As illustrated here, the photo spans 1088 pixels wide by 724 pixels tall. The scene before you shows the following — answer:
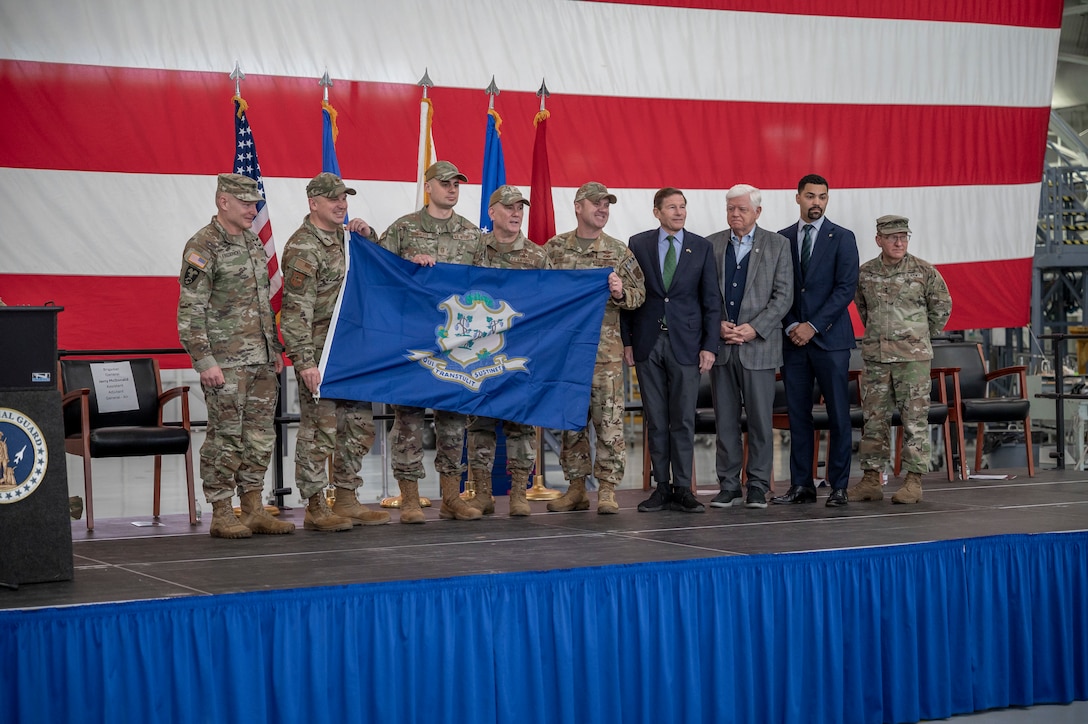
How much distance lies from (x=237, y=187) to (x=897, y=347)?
334cm

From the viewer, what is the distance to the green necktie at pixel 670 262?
18.1 ft

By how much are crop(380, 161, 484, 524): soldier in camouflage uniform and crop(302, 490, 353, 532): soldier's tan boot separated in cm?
32

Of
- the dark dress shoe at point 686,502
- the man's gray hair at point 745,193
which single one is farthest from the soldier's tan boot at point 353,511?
the man's gray hair at point 745,193

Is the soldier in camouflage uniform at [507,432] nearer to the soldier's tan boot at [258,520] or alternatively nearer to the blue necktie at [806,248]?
the soldier's tan boot at [258,520]

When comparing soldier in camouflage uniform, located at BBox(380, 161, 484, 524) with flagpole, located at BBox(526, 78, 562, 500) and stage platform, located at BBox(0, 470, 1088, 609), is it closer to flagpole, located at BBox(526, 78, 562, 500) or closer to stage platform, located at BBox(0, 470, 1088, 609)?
stage platform, located at BBox(0, 470, 1088, 609)

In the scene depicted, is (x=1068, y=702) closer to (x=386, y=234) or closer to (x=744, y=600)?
(x=744, y=600)

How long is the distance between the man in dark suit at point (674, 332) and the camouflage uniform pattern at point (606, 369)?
4.2 inches

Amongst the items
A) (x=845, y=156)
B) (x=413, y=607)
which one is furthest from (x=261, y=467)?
(x=845, y=156)

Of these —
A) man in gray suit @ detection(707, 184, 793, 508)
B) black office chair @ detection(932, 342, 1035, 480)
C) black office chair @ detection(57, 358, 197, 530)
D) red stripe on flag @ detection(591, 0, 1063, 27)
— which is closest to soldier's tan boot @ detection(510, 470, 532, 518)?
man in gray suit @ detection(707, 184, 793, 508)

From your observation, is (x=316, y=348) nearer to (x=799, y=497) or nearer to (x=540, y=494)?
(x=540, y=494)

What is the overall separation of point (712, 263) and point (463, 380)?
1.33m

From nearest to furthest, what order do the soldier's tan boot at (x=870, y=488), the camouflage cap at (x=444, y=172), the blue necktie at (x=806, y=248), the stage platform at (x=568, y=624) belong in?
the stage platform at (x=568, y=624) < the camouflage cap at (x=444, y=172) < the blue necktie at (x=806, y=248) < the soldier's tan boot at (x=870, y=488)

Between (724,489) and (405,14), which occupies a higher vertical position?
(405,14)

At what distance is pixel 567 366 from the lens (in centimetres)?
546
